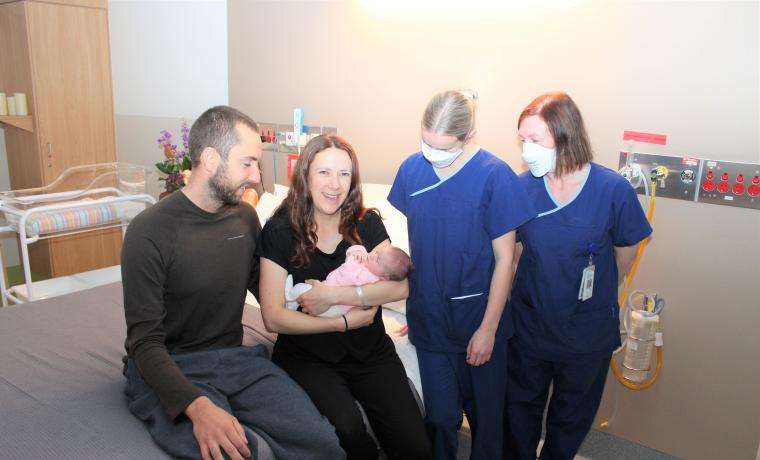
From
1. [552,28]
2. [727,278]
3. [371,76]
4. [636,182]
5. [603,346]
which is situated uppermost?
[552,28]

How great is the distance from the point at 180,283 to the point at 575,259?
1.27 m

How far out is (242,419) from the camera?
1618 mm

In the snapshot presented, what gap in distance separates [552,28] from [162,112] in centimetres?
304

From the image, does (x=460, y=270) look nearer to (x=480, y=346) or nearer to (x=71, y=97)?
(x=480, y=346)

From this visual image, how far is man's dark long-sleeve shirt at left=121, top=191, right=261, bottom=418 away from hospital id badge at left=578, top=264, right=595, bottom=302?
110 cm

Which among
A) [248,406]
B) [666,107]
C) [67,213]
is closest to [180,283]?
[248,406]

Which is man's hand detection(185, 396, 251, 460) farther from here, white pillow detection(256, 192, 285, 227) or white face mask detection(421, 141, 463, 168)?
white pillow detection(256, 192, 285, 227)

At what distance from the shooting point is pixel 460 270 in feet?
6.27

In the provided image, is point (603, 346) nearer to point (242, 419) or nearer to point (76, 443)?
point (242, 419)

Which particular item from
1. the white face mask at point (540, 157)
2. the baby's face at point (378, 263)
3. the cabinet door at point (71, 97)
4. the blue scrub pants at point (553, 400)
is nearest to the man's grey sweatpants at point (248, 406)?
the baby's face at point (378, 263)

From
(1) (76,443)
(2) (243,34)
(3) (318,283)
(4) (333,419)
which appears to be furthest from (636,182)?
(2) (243,34)

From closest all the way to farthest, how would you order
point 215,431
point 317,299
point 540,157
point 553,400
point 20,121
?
point 215,431 < point 317,299 < point 540,157 < point 553,400 < point 20,121

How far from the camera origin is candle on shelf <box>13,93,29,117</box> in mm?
3951

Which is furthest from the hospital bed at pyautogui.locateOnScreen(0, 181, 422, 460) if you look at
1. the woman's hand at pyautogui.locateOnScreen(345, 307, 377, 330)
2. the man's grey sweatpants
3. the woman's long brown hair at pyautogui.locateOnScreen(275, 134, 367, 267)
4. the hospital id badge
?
the hospital id badge
